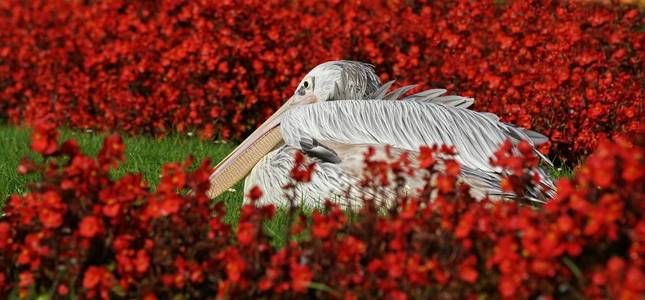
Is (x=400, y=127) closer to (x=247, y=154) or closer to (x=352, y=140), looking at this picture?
(x=352, y=140)

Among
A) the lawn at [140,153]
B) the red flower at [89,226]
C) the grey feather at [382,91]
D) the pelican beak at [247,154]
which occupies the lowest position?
the lawn at [140,153]

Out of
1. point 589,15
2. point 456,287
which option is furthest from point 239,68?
point 456,287

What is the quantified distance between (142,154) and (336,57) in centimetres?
170

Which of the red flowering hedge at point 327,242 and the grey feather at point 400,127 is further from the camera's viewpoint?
the grey feather at point 400,127

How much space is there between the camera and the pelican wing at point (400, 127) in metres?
5.17

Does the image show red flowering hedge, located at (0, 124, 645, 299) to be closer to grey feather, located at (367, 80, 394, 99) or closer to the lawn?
the lawn

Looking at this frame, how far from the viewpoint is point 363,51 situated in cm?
753

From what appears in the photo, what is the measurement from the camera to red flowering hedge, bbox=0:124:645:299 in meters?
2.75

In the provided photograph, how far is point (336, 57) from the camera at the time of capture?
24.1 feet

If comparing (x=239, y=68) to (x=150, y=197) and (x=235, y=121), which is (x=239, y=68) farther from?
(x=150, y=197)

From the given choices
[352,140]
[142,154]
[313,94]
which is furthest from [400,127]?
[142,154]

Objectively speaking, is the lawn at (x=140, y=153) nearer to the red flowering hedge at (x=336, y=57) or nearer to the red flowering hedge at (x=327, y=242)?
the red flowering hedge at (x=336, y=57)

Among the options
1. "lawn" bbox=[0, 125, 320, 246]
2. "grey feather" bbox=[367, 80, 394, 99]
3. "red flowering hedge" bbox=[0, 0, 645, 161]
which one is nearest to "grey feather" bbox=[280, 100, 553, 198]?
"grey feather" bbox=[367, 80, 394, 99]

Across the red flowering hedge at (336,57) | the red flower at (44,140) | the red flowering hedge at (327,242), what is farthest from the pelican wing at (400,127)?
the red flower at (44,140)
